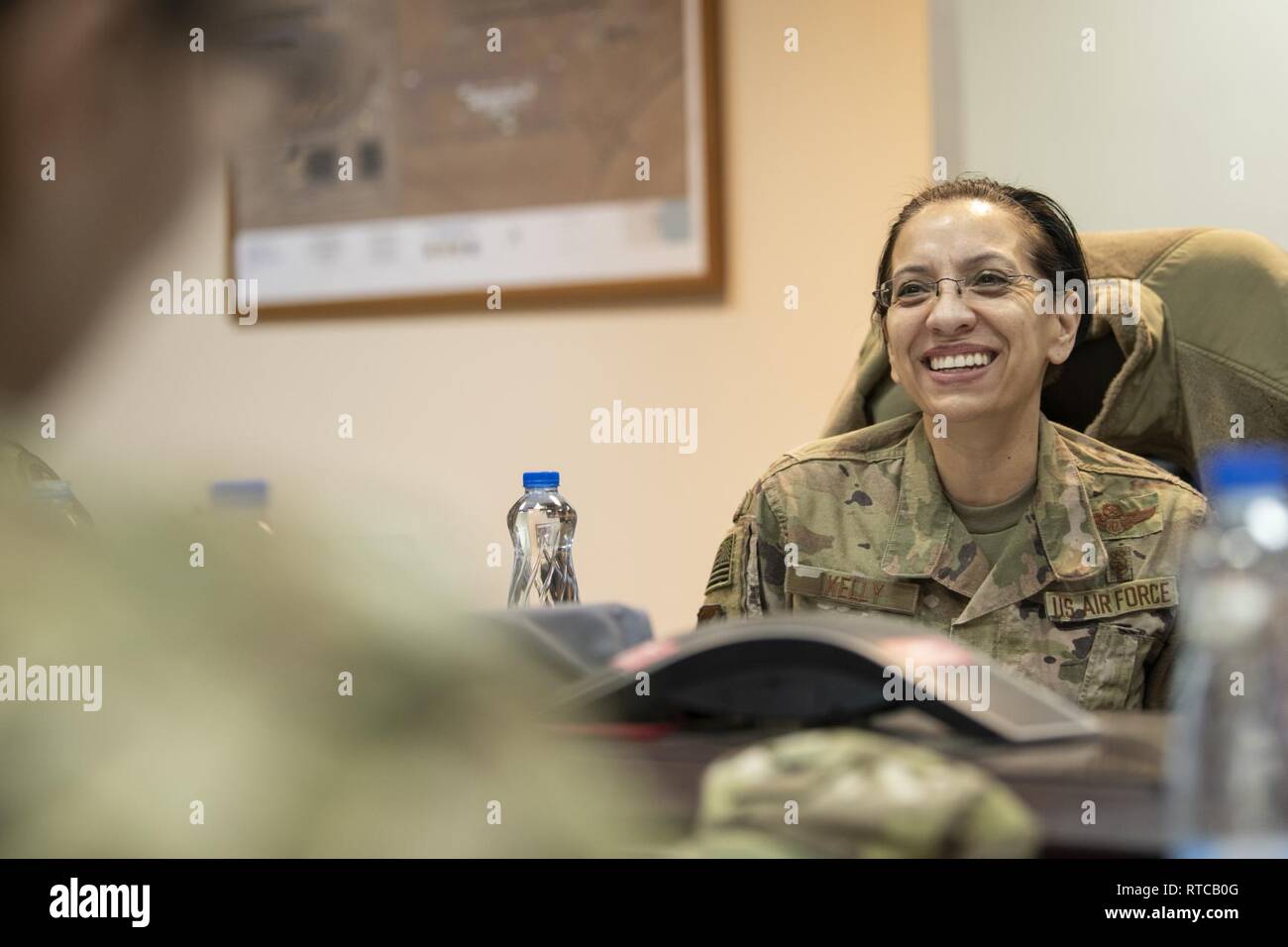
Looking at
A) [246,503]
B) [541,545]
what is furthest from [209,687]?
[541,545]

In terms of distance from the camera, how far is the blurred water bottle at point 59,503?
19cm

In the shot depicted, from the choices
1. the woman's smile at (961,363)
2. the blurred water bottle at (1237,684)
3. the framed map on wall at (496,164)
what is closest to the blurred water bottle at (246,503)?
Result: the blurred water bottle at (1237,684)

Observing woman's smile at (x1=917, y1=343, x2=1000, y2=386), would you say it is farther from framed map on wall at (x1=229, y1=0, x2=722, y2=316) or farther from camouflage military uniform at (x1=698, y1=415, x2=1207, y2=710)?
framed map on wall at (x1=229, y1=0, x2=722, y2=316)

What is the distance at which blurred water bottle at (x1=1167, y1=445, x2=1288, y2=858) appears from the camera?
0.32 metres

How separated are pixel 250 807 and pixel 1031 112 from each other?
219cm

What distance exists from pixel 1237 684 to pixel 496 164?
234 cm

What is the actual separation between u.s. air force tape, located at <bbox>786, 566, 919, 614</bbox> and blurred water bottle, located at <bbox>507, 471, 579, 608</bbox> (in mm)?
264

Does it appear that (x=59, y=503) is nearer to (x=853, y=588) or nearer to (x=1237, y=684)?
(x=1237, y=684)

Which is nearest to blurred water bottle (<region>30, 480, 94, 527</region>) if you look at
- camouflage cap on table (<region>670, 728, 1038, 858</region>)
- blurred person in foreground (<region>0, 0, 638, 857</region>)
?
blurred person in foreground (<region>0, 0, 638, 857</region>)

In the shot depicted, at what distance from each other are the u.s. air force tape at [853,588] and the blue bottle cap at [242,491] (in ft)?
4.11

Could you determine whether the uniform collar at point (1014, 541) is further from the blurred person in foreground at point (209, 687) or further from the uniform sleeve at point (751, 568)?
the blurred person in foreground at point (209, 687)

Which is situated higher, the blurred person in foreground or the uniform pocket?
the blurred person in foreground

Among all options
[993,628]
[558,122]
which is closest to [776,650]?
[993,628]

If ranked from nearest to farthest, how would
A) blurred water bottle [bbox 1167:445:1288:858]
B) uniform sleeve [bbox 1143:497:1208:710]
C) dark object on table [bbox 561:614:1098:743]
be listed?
blurred water bottle [bbox 1167:445:1288:858]
dark object on table [bbox 561:614:1098:743]
uniform sleeve [bbox 1143:497:1208:710]
